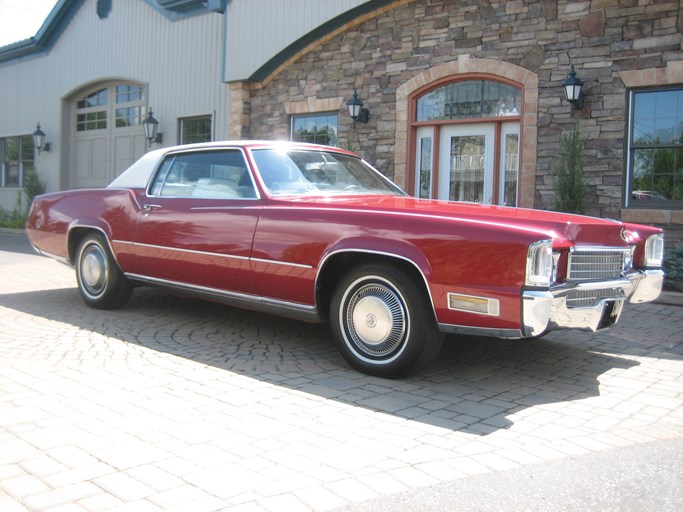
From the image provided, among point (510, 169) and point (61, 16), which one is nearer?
point (510, 169)

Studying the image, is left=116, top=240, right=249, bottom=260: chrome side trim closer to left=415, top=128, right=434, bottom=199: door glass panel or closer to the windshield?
the windshield

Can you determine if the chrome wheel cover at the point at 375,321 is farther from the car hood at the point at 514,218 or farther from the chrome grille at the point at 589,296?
the chrome grille at the point at 589,296

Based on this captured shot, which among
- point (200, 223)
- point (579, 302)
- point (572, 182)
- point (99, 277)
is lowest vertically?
point (99, 277)

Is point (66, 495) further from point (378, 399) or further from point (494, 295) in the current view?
point (494, 295)

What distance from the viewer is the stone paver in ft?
9.19

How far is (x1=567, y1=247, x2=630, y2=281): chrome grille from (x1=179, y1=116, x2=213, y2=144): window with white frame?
11.3 meters

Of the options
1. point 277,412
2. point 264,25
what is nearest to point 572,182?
point 277,412

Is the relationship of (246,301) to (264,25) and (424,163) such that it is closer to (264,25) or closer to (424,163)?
(424,163)

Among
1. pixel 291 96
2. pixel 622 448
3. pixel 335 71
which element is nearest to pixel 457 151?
pixel 335 71

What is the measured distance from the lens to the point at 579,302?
409 centimetres

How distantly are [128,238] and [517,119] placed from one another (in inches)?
245

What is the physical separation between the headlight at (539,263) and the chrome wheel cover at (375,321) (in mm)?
851

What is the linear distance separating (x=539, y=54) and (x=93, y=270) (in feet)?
22.5

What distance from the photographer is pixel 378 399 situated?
399 centimetres
